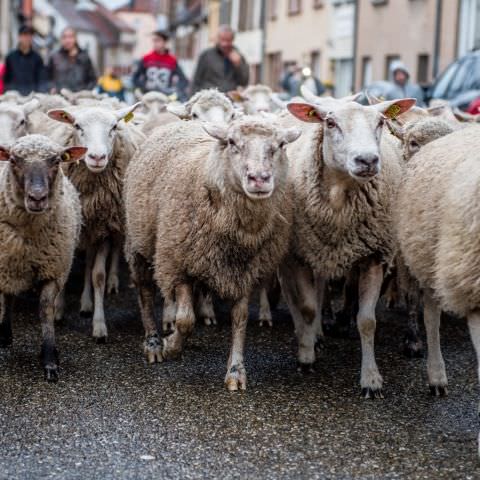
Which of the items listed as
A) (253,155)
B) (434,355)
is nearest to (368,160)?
(253,155)

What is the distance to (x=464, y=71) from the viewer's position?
15648 mm

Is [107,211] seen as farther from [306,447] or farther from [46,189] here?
[306,447]

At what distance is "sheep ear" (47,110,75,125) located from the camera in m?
8.20

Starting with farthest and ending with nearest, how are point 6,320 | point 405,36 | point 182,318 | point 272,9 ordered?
point 272,9 < point 405,36 < point 6,320 < point 182,318

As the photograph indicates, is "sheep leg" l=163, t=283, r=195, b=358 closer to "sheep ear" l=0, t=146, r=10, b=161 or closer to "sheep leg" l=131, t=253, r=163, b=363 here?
"sheep leg" l=131, t=253, r=163, b=363

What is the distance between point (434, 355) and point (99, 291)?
260cm

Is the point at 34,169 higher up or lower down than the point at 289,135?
lower down

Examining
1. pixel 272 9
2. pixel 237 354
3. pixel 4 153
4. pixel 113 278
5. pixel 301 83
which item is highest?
pixel 4 153

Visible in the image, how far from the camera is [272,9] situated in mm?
40938

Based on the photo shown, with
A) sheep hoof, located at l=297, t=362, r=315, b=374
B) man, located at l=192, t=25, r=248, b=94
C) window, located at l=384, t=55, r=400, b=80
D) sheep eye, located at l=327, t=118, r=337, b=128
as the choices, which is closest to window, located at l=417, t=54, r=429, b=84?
window, located at l=384, t=55, r=400, b=80

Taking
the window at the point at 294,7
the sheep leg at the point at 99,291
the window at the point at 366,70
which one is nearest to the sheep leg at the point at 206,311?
the sheep leg at the point at 99,291

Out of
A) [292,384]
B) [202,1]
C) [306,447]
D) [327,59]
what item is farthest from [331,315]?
[202,1]

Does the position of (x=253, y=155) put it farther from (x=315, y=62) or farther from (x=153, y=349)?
(x=315, y=62)

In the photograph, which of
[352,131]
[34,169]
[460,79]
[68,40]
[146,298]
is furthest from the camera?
[460,79]
